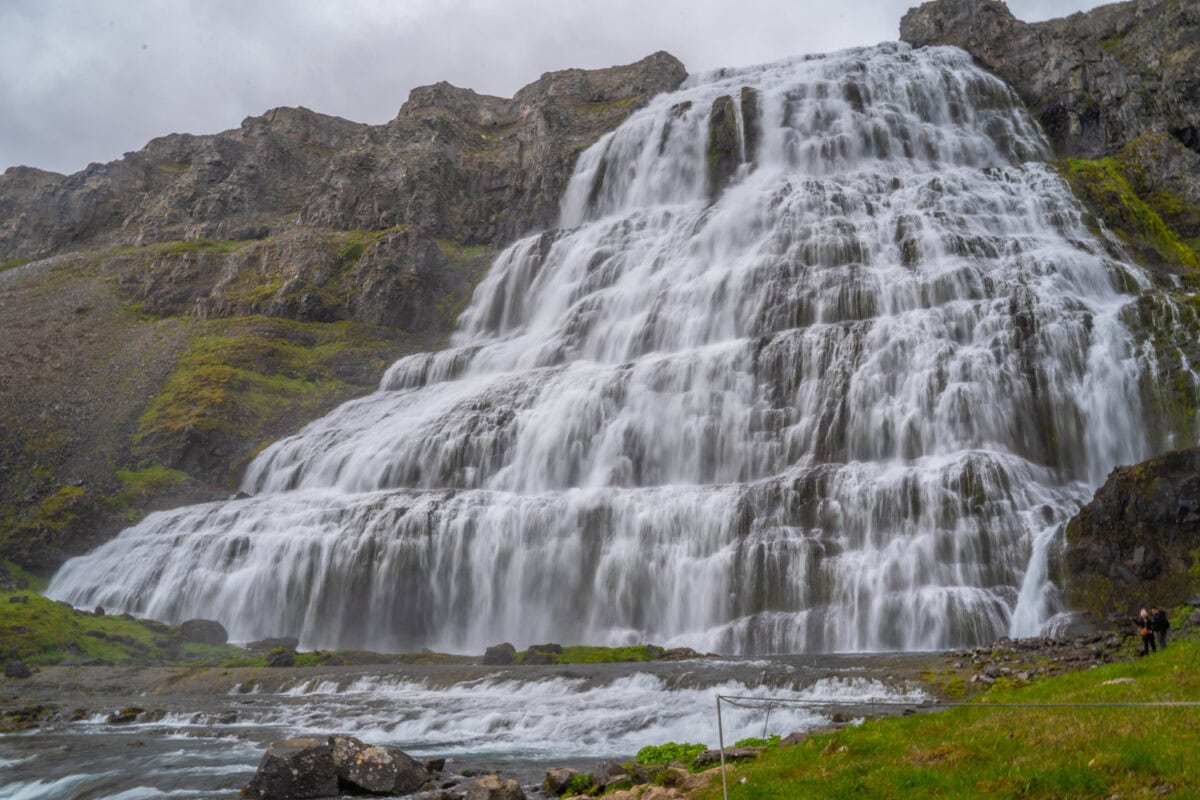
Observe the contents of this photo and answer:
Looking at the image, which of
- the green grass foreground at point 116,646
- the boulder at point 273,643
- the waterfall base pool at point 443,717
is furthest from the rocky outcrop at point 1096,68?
the boulder at point 273,643

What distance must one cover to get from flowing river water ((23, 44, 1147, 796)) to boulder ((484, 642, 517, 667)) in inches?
142

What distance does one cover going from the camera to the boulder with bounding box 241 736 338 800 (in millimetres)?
16328

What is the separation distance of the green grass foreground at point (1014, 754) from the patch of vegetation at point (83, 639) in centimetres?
3252

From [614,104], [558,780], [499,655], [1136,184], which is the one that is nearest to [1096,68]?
[1136,184]

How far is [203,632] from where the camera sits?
133ft

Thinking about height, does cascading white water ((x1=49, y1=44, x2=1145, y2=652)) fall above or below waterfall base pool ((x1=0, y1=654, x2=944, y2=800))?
above

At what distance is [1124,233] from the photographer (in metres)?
51.3

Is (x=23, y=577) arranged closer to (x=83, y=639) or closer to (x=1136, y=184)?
(x=83, y=639)

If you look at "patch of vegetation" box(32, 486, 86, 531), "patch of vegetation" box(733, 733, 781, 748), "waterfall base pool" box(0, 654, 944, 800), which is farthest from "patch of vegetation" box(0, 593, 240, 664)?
"patch of vegetation" box(733, 733, 781, 748)

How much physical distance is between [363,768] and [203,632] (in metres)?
27.7

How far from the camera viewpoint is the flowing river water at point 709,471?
29.7 m

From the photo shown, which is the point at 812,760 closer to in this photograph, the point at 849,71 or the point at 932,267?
the point at 932,267

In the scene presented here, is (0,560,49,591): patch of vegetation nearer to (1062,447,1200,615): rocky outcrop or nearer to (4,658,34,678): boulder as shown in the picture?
(4,658,34,678): boulder

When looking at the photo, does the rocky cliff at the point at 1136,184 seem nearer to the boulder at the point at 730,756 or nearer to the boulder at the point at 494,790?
the boulder at the point at 730,756
